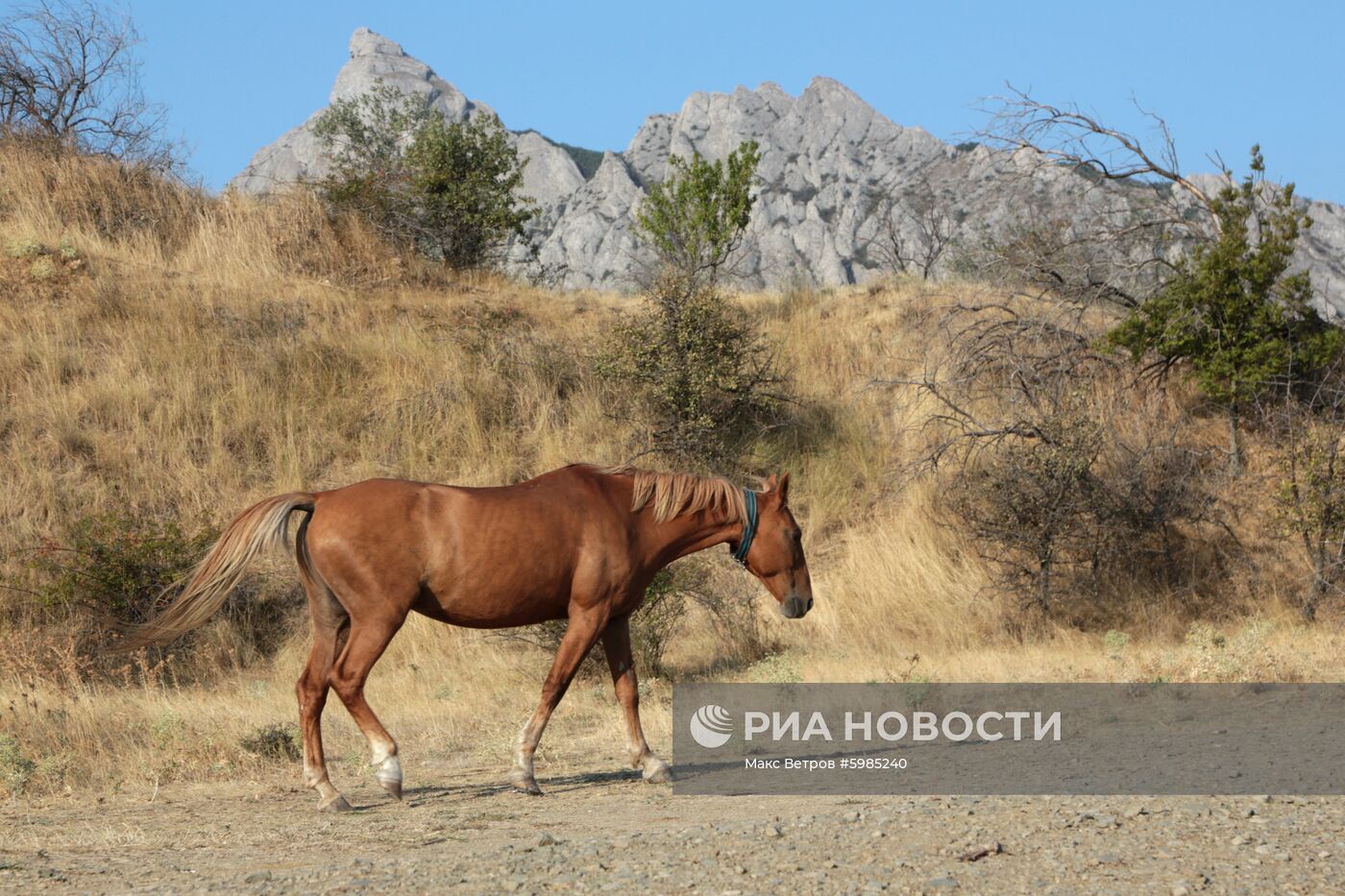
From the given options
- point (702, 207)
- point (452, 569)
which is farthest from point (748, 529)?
point (702, 207)

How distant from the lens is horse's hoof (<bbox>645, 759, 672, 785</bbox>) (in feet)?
25.7

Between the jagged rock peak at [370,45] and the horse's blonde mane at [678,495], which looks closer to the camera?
the horse's blonde mane at [678,495]

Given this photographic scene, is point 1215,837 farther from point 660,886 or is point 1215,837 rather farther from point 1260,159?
point 1260,159

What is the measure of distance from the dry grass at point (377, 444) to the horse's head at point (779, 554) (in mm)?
1796

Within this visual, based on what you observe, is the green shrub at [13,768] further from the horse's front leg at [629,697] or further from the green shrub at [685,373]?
the green shrub at [685,373]

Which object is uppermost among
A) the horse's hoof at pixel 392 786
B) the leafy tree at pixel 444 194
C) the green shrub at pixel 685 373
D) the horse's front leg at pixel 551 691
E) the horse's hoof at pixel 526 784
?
the leafy tree at pixel 444 194

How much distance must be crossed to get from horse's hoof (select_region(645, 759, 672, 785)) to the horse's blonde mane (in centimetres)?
147

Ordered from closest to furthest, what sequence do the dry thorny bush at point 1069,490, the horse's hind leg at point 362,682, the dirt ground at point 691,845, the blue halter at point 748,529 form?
the dirt ground at point 691,845 → the horse's hind leg at point 362,682 → the blue halter at point 748,529 → the dry thorny bush at point 1069,490

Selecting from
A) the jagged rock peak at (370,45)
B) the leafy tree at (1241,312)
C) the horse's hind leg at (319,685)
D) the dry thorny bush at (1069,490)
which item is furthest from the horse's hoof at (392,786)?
the jagged rock peak at (370,45)

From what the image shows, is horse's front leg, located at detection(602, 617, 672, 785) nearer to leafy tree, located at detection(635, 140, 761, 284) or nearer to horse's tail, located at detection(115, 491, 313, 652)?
horse's tail, located at detection(115, 491, 313, 652)

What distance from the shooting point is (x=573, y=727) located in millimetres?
10297

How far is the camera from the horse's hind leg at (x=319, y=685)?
7.28 metres

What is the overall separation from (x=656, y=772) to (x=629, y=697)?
18.6 inches

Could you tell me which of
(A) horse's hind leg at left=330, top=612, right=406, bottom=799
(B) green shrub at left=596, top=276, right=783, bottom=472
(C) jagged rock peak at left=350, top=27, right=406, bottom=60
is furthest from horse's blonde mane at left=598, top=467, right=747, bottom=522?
(C) jagged rock peak at left=350, top=27, right=406, bottom=60
